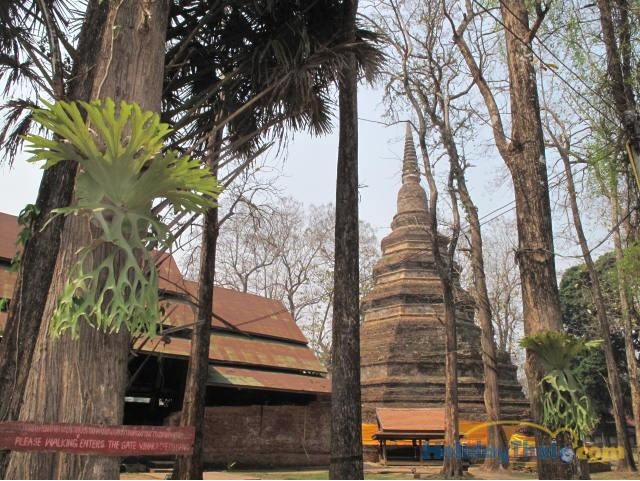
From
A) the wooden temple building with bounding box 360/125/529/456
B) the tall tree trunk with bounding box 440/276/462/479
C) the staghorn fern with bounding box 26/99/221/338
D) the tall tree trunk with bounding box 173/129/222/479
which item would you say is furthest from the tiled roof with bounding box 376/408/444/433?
the staghorn fern with bounding box 26/99/221/338

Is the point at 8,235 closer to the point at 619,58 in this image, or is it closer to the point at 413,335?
the point at 619,58

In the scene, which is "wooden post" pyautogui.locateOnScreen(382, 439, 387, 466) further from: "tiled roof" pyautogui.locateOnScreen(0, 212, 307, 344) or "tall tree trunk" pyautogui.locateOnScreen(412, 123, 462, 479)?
"tall tree trunk" pyautogui.locateOnScreen(412, 123, 462, 479)

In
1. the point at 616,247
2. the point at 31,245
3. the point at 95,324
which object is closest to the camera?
the point at 95,324

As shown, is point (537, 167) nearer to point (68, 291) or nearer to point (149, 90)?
point (149, 90)

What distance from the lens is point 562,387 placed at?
13.0ft

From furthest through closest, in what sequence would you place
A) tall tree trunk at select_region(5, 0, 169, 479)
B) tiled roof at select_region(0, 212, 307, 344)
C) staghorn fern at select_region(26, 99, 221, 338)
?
tiled roof at select_region(0, 212, 307, 344)
tall tree trunk at select_region(5, 0, 169, 479)
staghorn fern at select_region(26, 99, 221, 338)

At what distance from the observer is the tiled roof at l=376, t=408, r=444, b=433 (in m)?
17.8

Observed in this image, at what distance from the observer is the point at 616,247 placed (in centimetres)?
1652

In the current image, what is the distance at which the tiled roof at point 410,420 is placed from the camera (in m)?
17.8

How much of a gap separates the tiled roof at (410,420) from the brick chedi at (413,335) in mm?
2645

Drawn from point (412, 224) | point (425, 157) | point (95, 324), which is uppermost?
point (412, 224)

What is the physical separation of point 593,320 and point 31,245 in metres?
27.6

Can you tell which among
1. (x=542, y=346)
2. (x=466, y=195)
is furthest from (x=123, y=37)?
(x=466, y=195)

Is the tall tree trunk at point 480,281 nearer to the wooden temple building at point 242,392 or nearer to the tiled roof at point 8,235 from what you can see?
the wooden temple building at point 242,392
